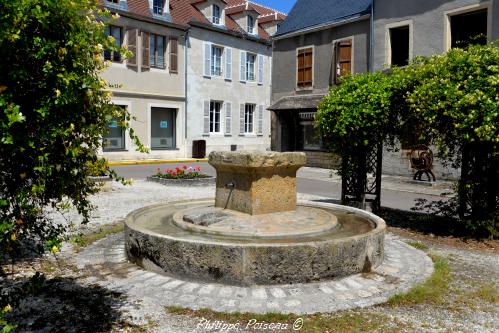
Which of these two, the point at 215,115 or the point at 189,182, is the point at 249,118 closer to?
the point at 215,115

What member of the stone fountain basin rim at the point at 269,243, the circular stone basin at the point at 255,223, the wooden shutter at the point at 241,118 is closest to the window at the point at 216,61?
the wooden shutter at the point at 241,118

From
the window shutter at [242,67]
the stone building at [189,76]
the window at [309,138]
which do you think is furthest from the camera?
the window shutter at [242,67]

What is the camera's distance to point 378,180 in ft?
31.5

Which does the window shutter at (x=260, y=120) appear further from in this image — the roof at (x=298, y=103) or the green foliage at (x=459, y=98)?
the green foliage at (x=459, y=98)

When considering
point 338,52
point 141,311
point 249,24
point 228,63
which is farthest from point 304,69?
point 141,311

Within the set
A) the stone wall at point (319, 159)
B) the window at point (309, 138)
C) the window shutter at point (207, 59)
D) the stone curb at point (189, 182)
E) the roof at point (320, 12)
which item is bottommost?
the stone curb at point (189, 182)

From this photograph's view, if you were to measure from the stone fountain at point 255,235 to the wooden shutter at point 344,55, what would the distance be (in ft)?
43.2

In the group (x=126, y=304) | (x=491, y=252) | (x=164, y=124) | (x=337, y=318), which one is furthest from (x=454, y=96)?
(x=164, y=124)

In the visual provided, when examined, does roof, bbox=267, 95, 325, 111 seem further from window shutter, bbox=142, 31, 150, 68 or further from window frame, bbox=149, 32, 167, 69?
window shutter, bbox=142, 31, 150, 68

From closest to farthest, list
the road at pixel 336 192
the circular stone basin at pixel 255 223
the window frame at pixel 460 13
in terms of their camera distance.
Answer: the circular stone basin at pixel 255 223 < the road at pixel 336 192 < the window frame at pixel 460 13

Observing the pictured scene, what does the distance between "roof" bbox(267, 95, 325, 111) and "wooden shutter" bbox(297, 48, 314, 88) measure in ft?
2.12

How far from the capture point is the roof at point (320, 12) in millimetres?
19594

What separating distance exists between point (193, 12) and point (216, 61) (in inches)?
121

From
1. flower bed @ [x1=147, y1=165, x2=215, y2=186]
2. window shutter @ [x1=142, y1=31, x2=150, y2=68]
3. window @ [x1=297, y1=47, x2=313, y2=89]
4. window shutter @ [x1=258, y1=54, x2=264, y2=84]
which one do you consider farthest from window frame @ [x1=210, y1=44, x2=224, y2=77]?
flower bed @ [x1=147, y1=165, x2=215, y2=186]
